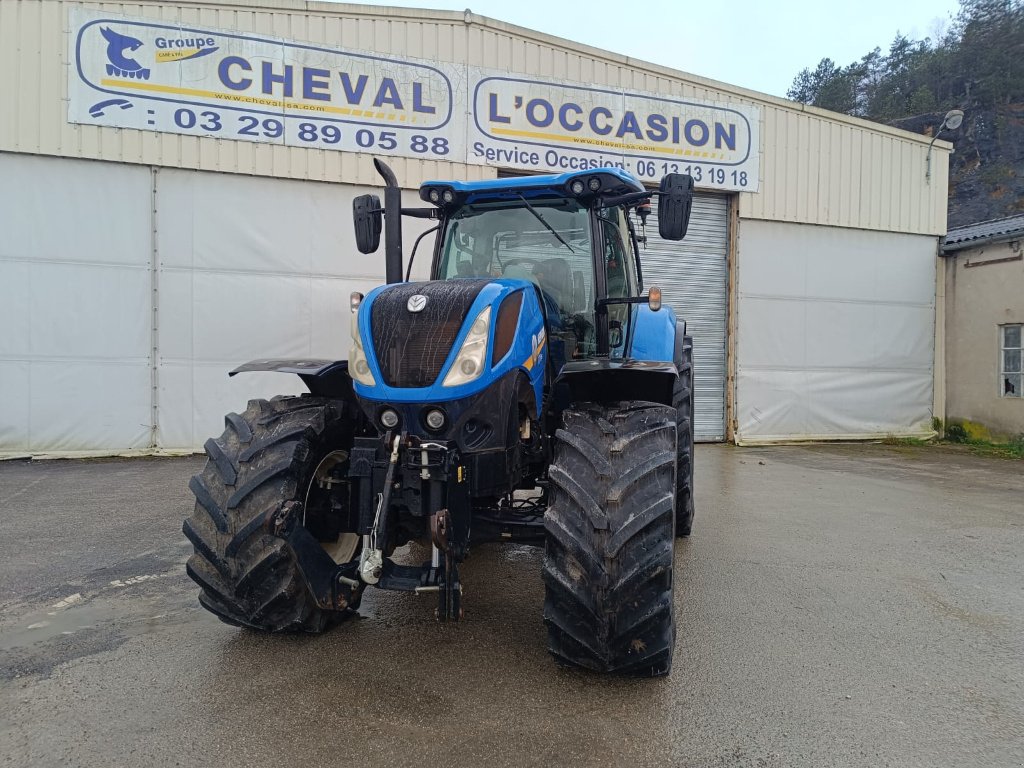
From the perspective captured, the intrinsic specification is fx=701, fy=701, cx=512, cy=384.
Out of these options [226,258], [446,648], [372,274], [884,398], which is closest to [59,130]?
[226,258]

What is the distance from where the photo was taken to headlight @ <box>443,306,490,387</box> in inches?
117

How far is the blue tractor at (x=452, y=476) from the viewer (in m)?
2.79

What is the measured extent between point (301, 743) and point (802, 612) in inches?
108

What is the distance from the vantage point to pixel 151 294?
9.35 meters

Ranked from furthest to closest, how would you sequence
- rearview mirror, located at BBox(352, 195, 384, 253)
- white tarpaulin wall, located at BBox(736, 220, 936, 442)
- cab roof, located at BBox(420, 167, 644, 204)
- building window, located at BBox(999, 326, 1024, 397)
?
1. building window, located at BBox(999, 326, 1024, 397)
2. white tarpaulin wall, located at BBox(736, 220, 936, 442)
3. rearview mirror, located at BBox(352, 195, 384, 253)
4. cab roof, located at BBox(420, 167, 644, 204)

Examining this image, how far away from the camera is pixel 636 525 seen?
2779 mm

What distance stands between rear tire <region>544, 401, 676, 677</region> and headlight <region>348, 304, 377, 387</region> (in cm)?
91

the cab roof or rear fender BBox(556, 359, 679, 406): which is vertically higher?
the cab roof

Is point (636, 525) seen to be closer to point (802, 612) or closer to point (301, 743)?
point (301, 743)

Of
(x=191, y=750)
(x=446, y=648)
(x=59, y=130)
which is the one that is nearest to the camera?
(x=191, y=750)

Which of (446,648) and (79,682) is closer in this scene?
(79,682)

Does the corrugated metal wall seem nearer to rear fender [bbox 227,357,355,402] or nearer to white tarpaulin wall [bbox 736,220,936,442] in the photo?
white tarpaulin wall [bbox 736,220,936,442]

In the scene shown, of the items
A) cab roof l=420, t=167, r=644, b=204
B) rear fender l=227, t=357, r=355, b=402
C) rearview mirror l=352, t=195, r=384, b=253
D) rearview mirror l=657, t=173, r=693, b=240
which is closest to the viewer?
rear fender l=227, t=357, r=355, b=402

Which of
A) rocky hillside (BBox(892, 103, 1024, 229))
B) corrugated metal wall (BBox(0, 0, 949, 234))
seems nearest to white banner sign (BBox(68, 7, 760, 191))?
corrugated metal wall (BBox(0, 0, 949, 234))
